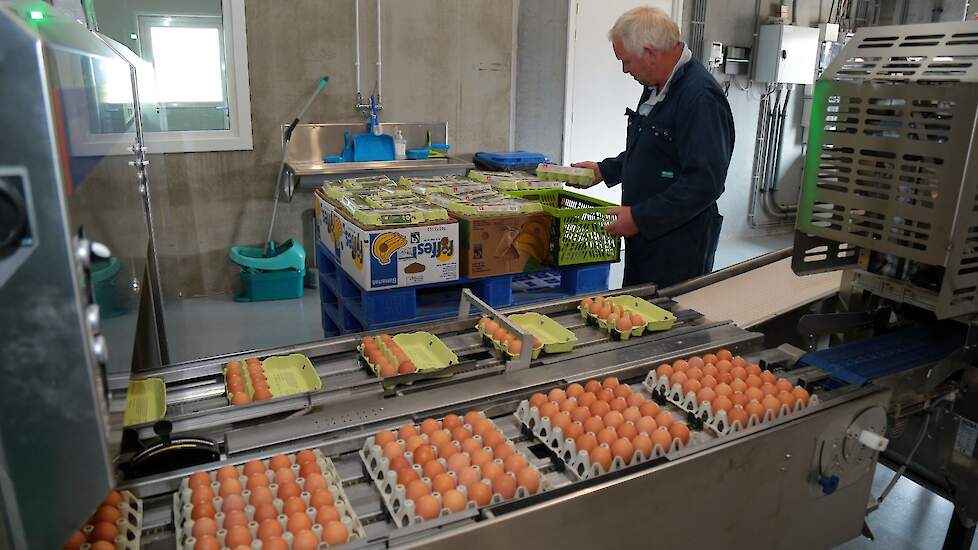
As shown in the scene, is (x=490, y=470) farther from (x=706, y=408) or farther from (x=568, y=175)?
(x=568, y=175)

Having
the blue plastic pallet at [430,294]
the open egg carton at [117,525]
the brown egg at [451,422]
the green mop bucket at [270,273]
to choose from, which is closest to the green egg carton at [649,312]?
the brown egg at [451,422]

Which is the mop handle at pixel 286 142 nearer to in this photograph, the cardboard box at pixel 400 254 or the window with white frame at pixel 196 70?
the window with white frame at pixel 196 70

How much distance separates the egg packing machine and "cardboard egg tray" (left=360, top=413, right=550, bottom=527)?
24mm

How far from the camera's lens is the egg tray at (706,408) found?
1.50 meters

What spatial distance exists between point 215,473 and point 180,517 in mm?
121

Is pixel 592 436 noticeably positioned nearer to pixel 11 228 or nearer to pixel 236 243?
pixel 11 228

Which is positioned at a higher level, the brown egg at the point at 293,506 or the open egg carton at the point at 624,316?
the open egg carton at the point at 624,316

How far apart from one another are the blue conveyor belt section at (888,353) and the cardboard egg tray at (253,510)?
126cm

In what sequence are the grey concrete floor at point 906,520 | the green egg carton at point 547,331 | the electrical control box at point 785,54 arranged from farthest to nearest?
the electrical control box at point 785,54 → the grey concrete floor at point 906,520 → the green egg carton at point 547,331

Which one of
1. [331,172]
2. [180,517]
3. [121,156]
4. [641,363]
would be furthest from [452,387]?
[331,172]

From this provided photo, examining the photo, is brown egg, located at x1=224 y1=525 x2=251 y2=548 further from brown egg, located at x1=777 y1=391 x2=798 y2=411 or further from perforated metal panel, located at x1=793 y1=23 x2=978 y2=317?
perforated metal panel, located at x1=793 y1=23 x2=978 y2=317

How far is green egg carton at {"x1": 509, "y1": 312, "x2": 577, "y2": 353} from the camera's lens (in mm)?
1847

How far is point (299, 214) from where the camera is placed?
17.4 ft

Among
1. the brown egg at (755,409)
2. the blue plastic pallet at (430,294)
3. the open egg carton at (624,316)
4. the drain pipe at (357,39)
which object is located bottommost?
the blue plastic pallet at (430,294)
